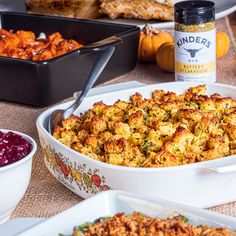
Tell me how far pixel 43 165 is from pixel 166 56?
2.37 feet

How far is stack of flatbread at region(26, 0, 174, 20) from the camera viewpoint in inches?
110

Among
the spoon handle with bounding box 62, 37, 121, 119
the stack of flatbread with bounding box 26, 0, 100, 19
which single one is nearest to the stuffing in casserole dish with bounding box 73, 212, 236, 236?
the spoon handle with bounding box 62, 37, 121, 119

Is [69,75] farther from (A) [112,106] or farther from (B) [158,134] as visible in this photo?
(B) [158,134]

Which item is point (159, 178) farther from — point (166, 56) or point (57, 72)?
point (166, 56)

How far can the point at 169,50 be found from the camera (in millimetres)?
2273

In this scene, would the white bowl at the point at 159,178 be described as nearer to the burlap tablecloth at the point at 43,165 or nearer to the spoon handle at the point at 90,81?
the burlap tablecloth at the point at 43,165

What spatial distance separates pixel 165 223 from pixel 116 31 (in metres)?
1.39

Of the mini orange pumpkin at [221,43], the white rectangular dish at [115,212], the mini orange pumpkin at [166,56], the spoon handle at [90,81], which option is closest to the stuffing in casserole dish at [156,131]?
the spoon handle at [90,81]

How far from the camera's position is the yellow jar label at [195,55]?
2018mm

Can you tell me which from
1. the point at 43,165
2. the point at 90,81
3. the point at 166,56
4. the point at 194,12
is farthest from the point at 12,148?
the point at 166,56

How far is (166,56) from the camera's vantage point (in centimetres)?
228

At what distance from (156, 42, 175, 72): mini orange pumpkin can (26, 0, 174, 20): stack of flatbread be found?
512mm

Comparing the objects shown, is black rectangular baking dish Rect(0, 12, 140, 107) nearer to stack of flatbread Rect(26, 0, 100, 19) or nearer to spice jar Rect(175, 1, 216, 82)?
spice jar Rect(175, 1, 216, 82)

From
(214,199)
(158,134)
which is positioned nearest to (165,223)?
(214,199)
